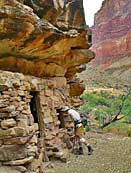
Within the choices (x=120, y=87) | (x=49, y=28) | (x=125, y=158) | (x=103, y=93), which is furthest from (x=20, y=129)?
(x=120, y=87)

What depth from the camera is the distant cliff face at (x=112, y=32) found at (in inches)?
2758

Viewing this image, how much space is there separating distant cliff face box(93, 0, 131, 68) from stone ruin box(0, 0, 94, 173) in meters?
58.1

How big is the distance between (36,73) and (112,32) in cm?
6842

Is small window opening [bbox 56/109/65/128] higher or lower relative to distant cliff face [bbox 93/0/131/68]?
lower

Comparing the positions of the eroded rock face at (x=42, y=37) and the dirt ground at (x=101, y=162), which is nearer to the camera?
the eroded rock face at (x=42, y=37)

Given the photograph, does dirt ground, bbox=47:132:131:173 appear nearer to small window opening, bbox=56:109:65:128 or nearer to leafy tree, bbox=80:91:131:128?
small window opening, bbox=56:109:65:128

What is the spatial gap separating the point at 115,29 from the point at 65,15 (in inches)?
2670

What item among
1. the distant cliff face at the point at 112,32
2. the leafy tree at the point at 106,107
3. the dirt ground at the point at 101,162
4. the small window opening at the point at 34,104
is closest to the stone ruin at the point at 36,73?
the small window opening at the point at 34,104

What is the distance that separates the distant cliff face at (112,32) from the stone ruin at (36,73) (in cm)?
5808

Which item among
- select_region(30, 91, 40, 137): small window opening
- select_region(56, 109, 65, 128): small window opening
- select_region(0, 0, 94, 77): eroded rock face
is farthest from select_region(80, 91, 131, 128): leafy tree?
select_region(30, 91, 40, 137): small window opening

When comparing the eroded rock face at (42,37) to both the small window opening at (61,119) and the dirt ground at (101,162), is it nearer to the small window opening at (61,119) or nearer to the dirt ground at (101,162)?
the small window opening at (61,119)

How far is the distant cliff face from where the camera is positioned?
70.1 meters

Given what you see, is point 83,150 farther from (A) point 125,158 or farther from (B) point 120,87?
(B) point 120,87

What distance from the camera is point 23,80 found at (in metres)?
8.45
